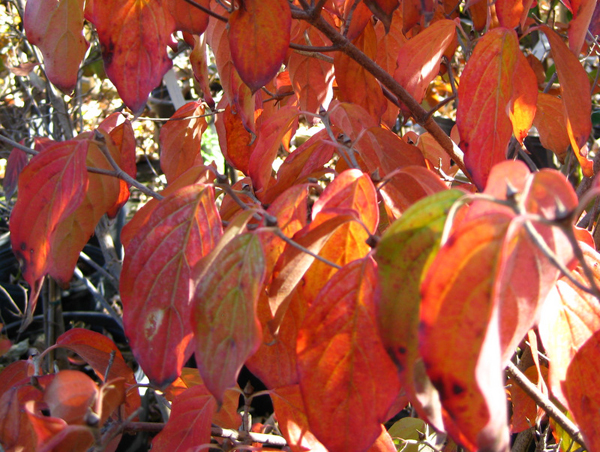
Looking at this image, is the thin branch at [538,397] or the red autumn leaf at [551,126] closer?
the thin branch at [538,397]

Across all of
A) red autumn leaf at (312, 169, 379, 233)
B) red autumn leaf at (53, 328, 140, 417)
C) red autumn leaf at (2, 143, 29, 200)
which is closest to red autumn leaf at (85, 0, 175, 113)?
red autumn leaf at (312, 169, 379, 233)

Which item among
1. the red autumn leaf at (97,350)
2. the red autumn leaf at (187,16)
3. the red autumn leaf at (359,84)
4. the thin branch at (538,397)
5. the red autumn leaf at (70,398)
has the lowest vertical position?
the thin branch at (538,397)

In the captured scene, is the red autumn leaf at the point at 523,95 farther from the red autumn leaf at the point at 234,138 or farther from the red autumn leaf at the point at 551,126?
the red autumn leaf at the point at 234,138

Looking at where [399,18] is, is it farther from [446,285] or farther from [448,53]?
[446,285]

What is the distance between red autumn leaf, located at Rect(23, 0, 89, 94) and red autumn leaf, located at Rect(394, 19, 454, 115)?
0.47 metres

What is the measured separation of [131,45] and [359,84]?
0.41 meters

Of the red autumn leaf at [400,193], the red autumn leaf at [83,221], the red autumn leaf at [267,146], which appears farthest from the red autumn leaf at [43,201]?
the red autumn leaf at [400,193]

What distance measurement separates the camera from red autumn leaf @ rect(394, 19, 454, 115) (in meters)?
0.73

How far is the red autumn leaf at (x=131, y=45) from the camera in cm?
61

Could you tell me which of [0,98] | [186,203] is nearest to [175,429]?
[186,203]

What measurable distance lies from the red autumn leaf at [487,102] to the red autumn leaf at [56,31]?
533 millimetres

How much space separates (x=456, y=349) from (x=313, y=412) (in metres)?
0.19

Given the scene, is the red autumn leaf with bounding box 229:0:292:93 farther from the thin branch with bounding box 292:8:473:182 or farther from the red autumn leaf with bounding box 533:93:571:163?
the red autumn leaf with bounding box 533:93:571:163

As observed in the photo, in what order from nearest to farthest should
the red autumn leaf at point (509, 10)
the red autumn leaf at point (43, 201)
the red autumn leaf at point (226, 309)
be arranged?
the red autumn leaf at point (226, 309) → the red autumn leaf at point (43, 201) → the red autumn leaf at point (509, 10)
